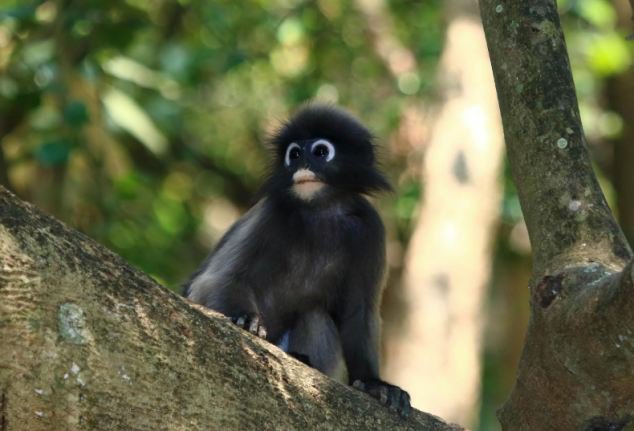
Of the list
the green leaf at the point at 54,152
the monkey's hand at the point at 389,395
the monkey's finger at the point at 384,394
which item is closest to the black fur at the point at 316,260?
the monkey's hand at the point at 389,395

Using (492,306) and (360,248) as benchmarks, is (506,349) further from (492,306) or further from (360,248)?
(360,248)

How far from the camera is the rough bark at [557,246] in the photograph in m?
2.86

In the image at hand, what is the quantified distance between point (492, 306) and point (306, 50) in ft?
16.9

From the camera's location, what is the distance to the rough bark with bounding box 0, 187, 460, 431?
2.52m

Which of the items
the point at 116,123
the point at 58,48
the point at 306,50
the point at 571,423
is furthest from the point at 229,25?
the point at 571,423

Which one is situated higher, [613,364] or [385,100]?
[385,100]

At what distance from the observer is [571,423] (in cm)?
307

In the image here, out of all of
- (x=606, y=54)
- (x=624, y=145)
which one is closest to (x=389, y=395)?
(x=606, y=54)

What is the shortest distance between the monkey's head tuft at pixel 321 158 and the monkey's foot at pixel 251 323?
950 millimetres

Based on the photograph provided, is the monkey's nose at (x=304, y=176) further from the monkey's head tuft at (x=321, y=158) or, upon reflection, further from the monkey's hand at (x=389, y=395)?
the monkey's hand at (x=389, y=395)

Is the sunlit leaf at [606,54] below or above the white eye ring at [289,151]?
above

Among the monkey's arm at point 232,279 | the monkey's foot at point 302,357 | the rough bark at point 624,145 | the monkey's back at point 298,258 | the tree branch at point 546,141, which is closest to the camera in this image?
the tree branch at point 546,141

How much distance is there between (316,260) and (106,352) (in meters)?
2.85

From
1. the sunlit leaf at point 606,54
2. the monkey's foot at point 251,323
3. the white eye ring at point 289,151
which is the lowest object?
the monkey's foot at point 251,323
